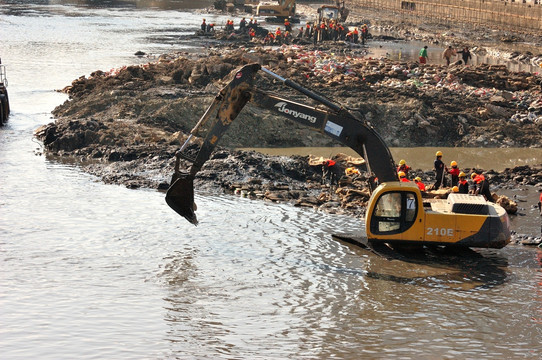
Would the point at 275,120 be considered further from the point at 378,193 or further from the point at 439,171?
the point at 378,193

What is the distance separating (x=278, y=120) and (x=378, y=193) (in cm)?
1175

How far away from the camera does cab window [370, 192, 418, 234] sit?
15.1 m

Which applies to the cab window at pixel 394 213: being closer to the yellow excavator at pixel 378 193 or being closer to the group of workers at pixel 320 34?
the yellow excavator at pixel 378 193

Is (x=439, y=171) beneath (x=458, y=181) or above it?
above

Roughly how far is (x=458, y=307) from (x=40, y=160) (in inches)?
580

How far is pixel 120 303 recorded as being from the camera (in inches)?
525

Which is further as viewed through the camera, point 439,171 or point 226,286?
point 439,171

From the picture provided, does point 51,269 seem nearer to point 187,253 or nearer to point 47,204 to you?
point 187,253

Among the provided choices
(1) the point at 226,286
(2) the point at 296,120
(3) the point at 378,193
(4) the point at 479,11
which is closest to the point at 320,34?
(4) the point at 479,11

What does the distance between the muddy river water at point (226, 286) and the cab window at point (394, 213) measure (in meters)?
0.79

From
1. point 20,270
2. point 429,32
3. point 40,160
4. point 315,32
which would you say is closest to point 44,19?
point 315,32

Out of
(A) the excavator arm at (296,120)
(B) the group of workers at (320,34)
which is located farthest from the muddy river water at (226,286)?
(B) the group of workers at (320,34)

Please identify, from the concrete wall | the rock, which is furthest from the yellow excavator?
the concrete wall

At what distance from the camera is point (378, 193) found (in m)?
15.2
